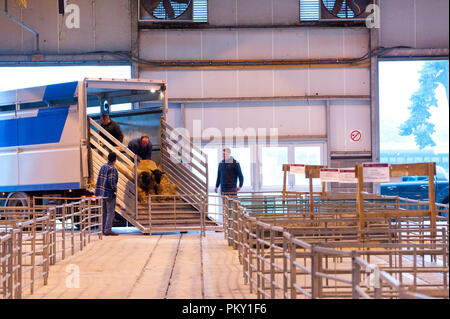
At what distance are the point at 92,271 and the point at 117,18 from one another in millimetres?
14918

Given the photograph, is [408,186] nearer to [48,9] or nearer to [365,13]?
[365,13]

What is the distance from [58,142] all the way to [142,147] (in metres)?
2.24

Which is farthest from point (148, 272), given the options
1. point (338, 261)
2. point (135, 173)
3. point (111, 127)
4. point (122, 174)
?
point (111, 127)

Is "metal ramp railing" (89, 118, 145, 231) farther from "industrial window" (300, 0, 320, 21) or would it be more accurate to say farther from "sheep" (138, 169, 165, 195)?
"industrial window" (300, 0, 320, 21)

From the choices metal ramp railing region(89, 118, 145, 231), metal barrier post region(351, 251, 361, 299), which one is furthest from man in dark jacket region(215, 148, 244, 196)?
metal barrier post region(351, 251, 361, 299)

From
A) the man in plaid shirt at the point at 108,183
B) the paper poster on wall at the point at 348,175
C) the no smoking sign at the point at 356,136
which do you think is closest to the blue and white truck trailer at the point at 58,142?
the man in plaid shirt at the point at 108,183

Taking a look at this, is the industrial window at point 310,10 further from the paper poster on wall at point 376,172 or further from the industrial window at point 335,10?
the paper poster on wall at point 376,172

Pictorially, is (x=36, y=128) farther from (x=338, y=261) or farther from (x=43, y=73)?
(x=338, y=261)

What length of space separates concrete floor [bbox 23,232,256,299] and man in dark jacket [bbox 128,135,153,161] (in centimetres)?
354

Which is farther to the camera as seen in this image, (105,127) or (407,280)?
(105,127)

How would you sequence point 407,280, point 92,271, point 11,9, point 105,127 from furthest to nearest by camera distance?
point 11,9, point 105,127, point 92,271, point 407,280

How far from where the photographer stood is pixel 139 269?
1108 centimetres

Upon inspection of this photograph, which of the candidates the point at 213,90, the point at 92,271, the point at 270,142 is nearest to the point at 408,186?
the point at 270,142

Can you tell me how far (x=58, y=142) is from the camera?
17.8 metres
